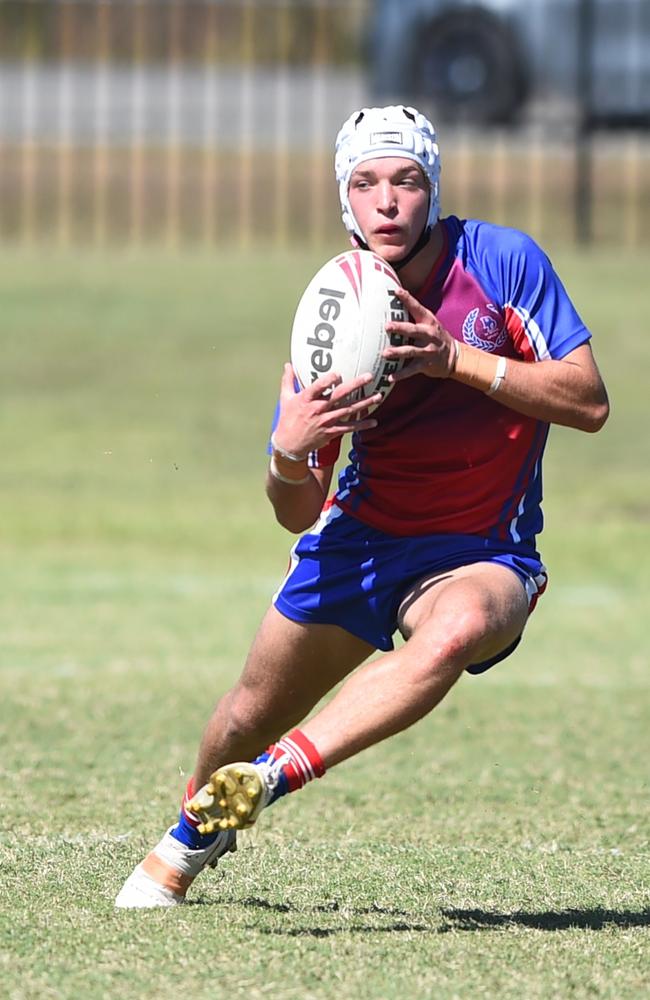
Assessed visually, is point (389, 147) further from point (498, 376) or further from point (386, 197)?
point (498, 376)

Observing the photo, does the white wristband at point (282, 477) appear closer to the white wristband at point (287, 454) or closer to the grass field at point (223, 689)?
the white wristband at point (287, 454)

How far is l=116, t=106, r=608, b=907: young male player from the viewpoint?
491 centimetres

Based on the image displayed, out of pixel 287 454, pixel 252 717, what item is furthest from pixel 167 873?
pixel 287 454

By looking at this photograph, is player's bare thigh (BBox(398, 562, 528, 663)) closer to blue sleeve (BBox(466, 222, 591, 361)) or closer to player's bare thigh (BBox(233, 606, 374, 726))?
player's bare thigh (BBox(233, 606, 374, 726))

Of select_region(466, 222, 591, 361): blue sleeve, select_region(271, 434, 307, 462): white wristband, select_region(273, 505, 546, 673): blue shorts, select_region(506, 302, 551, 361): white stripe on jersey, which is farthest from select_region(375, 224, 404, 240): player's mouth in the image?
select_region(273, 505, 546, 673): blue shorts

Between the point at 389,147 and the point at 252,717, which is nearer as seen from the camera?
the point at 389,147

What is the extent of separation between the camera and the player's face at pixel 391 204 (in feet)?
16.6

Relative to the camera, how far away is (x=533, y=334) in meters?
5.10

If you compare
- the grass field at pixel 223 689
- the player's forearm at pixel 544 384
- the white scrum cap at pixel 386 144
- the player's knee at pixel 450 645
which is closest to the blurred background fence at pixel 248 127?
the grass field at pixel 223 689

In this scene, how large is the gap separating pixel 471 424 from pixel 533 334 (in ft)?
1.05

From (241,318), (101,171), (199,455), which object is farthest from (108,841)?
(101,171)

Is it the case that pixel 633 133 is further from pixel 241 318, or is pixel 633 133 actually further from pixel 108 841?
pixel 108 841

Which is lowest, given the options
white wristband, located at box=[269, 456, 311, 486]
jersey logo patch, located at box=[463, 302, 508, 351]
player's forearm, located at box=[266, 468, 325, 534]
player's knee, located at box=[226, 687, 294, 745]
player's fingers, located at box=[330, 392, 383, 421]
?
player's knee, located at box=[226, 687, 294, 745]

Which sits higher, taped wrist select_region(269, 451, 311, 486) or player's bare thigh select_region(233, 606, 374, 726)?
taped wrist select_region(269, 451, 311, 486)
